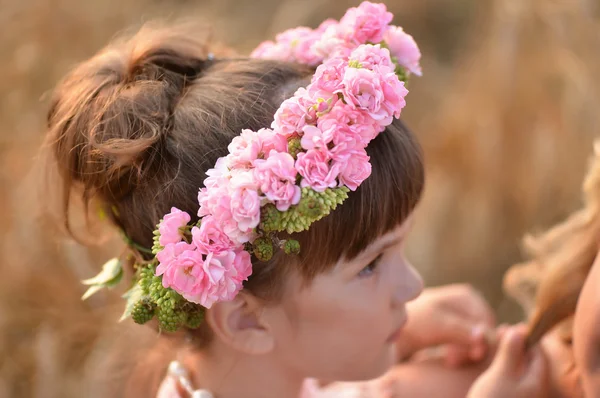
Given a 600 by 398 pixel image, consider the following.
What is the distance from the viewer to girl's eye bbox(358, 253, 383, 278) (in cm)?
146

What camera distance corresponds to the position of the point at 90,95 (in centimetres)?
144

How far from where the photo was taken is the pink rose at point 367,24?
1.49 metres

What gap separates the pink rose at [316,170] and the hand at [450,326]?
84cm

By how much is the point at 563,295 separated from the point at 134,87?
1096 millimetres

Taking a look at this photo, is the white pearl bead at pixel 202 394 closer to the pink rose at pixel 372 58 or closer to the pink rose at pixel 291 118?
the pink rose at pixel 291 118

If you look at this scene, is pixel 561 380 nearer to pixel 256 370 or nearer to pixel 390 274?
pixel 390 274

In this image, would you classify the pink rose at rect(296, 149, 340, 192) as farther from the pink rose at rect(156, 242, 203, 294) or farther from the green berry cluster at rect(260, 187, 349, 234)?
the pink rose at rect(156, 242, 203, 294)

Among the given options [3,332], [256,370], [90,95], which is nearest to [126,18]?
[3,332]

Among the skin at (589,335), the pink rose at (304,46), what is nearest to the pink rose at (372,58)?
the pink rose at (304,46)

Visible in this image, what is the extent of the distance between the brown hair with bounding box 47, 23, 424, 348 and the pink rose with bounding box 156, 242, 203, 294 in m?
0.12

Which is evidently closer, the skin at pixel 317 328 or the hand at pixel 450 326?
the skin at pixel 317 328

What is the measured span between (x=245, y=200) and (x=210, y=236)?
0.10 meters

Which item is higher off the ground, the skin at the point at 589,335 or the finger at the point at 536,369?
the skin at the point at 589,335

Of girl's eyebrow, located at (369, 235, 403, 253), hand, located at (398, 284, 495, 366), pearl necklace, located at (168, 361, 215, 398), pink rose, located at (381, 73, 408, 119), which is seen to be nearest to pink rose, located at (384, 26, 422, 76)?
pink rose, located at (381, 73, 408, 119)
